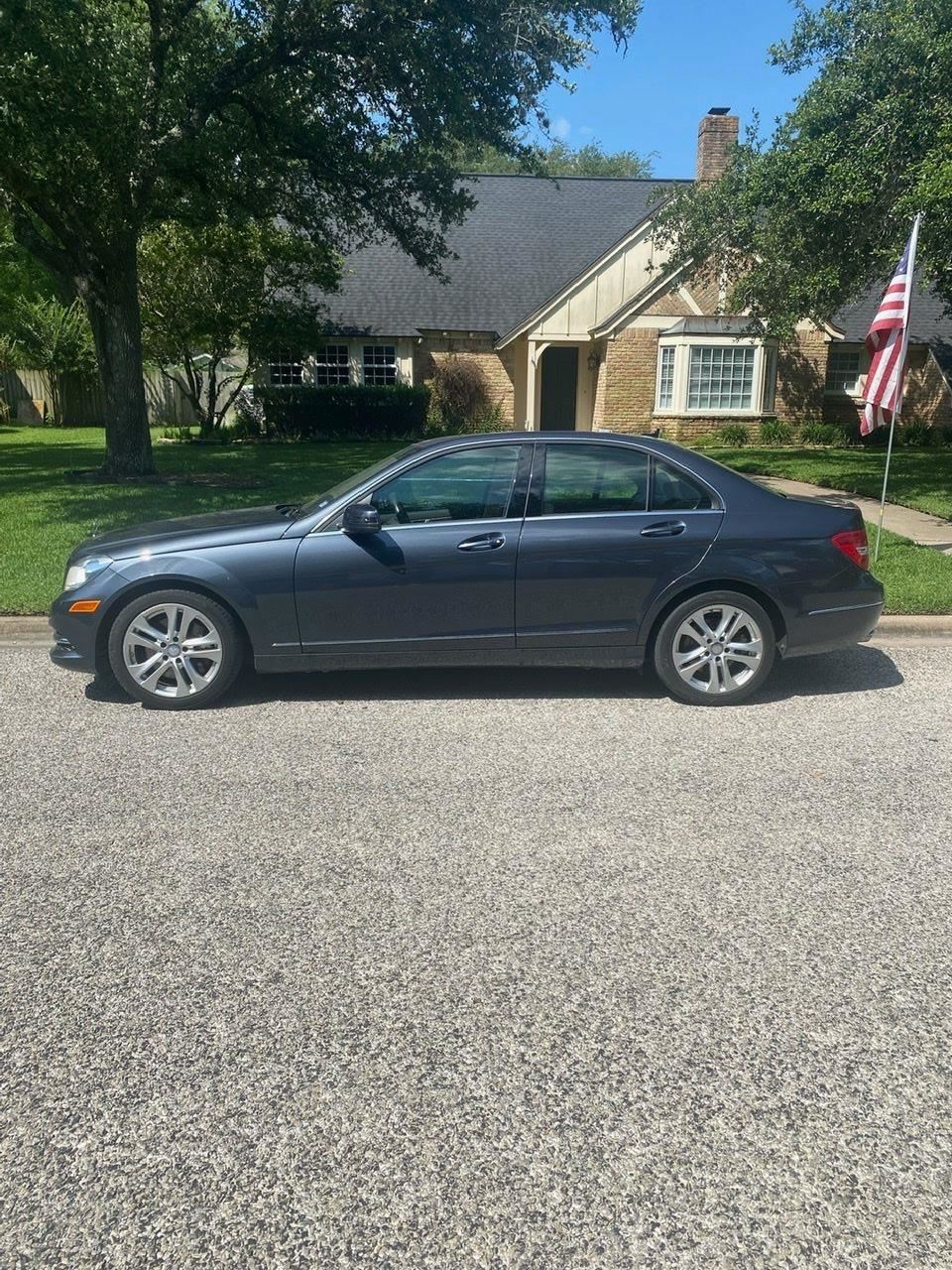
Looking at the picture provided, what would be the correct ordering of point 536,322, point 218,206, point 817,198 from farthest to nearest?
point 536,322
point 218,206
point 817,198

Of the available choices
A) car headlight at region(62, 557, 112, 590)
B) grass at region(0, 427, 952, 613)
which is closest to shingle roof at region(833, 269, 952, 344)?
grass at region(0, 427, 952, 613)

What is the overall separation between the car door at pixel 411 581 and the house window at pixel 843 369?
21.4m

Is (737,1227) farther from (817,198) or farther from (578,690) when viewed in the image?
(817,198)

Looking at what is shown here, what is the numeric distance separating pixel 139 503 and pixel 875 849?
34.5 ft

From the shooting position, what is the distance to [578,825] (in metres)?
4.40

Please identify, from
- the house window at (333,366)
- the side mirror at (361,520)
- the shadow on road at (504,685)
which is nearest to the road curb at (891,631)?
the shadow on road at (504,685)

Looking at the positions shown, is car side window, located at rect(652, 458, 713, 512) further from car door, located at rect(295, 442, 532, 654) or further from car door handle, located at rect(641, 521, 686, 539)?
car door, located at rect(295, 442, 532, 654)

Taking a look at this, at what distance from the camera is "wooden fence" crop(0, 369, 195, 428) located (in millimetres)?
30906

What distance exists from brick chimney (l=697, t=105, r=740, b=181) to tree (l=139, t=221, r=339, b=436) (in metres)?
9.40

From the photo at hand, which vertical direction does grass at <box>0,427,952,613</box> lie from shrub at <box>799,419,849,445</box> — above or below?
below

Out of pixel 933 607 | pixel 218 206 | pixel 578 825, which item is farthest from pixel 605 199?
pixel 578 825

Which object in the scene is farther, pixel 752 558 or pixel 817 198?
pixel 817 198

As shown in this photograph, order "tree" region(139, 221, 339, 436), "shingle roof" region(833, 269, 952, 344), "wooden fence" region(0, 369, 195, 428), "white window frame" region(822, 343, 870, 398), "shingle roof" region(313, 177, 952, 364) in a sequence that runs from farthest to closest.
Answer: "wooden fence" region(0, 369, 195, 428)
"shingle roof" region(313, 177, 952, 364)
"shingle roof" region(833, 269, 952, 344)
"white window frame" region(822, 343, 870, 398)
"tree" region(139, 221, 339, 436)

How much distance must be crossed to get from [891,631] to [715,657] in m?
2.53
